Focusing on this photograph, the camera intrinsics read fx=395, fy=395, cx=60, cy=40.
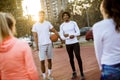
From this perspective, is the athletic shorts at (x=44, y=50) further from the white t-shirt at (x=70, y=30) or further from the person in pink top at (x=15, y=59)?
the person in pink top at (x=15, y=59)

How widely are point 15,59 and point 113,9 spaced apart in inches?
49.1

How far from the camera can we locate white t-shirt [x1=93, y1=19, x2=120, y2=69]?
4.47m

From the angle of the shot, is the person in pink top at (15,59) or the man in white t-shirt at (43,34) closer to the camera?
the person in pink top at (15,59)

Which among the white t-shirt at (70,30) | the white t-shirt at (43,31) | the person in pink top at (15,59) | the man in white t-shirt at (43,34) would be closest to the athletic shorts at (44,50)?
the man in white t-shirt at (43,34)

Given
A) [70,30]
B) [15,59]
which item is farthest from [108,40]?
→ [70,30]

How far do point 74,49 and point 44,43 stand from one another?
810 mm

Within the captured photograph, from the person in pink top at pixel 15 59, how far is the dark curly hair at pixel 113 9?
999 millimetres

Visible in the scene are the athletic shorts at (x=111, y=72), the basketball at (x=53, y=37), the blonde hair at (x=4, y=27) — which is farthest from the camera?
the basketball at (x=53, y=37)

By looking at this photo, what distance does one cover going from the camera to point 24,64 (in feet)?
15.0

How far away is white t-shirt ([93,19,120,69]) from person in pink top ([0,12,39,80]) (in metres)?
0.81

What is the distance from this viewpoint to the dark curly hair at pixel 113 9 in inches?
172

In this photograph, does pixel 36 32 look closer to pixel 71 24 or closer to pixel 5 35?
pixel 71 24

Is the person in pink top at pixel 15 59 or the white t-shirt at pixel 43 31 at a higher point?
the person in pink top at pixel 15 59

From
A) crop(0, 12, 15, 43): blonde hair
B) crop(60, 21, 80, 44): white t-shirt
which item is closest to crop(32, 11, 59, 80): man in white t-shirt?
crop(60, 21, 80, 44): white t-shirt
